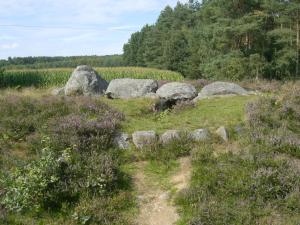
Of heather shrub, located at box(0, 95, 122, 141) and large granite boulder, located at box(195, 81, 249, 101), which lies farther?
large granite boulder, located at box(195, 81, 249, 101)

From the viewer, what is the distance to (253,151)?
9945 mm

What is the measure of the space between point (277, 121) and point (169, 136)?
327 cm

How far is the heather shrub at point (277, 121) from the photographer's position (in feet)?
34.2

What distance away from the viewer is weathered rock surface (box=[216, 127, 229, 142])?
11087mm

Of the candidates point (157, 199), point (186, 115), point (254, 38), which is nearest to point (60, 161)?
point (157, 199)

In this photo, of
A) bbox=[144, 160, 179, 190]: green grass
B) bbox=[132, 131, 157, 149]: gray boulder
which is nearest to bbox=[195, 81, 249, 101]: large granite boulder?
bbox=[132, 131, 157, 149]: gray boulder

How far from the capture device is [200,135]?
11.1 meters

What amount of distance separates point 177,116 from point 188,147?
311 cm

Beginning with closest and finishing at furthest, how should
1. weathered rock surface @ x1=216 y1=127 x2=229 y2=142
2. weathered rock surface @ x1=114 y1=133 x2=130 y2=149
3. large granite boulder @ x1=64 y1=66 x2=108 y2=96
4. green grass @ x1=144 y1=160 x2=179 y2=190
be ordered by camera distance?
green grass @ x1=144 y1=160 x2=179 y2=190, weathered rock surface @ x1=114 y1=133 x2=130 y2=149, weathered rock surface @ x1=216 y1=127 x2=229 y2=142, large granite boulder @ x1=64 y1=66 x2=108 y2=96

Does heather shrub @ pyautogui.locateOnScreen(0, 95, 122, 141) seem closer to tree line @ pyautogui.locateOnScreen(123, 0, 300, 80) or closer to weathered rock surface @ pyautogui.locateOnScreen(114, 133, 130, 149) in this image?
weathered rock surface @ pyautogui.locateOnScreen(114, 133, 130, 149)

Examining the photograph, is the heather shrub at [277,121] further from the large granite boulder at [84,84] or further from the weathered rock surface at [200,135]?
the large granite boulder at [84,84]

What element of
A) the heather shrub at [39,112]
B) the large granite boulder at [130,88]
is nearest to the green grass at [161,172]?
the heather shrub at [39,112]

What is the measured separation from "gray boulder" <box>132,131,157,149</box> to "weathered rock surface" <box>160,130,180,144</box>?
0.22 meters

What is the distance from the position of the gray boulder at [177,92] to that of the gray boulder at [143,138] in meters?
4.77
